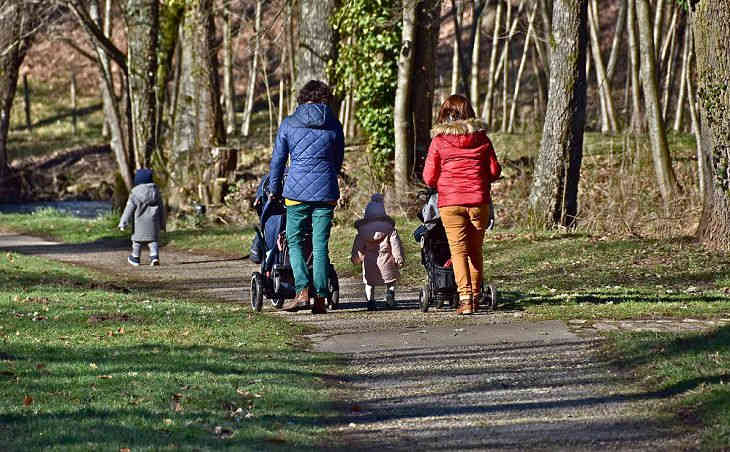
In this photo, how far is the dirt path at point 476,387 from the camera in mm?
6988

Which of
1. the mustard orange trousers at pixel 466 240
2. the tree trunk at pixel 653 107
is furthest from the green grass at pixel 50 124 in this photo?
the mustard orange trousers at pixel 466 240

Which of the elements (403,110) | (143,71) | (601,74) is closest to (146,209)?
(403,110)

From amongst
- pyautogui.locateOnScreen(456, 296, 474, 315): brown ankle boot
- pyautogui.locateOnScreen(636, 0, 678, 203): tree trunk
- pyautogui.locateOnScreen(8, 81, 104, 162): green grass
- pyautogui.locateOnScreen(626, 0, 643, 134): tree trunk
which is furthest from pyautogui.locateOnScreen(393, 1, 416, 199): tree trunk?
pyautogui.locateOnScreen(8, 81, 104, 162): green grass

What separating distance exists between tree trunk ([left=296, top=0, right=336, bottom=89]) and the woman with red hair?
12.8 meters

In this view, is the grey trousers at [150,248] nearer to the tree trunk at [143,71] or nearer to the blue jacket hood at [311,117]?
the blue jacket hood at [311,117]

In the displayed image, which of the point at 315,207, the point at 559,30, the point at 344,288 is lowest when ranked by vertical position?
the point at 344,288

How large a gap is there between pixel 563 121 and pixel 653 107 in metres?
2.14

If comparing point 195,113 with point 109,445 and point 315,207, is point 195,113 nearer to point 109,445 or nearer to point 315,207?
point 315,207

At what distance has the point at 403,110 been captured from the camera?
23375 mm

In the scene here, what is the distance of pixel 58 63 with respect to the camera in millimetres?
74125

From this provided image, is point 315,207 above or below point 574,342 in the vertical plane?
above

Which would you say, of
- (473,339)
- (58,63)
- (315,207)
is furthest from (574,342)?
(58,63)

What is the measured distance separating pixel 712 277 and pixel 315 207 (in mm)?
5589

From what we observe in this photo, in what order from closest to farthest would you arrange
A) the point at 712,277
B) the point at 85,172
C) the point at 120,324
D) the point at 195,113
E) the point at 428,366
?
1. the point at 428,366
2. the point at 120,324
3. the point at 712,277
4. the point at 195,113
5. the point at 85,172
